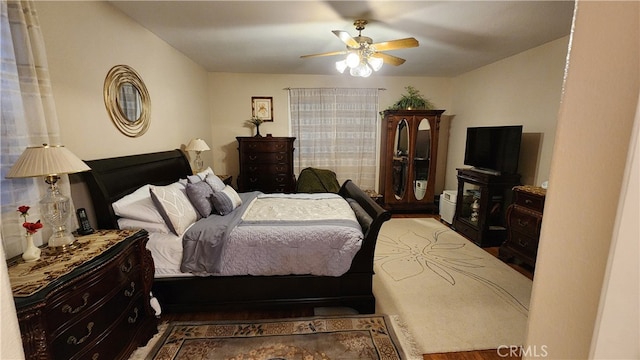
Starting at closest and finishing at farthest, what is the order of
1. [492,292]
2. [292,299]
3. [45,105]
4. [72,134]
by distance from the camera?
[45,105], [72,134], [292,299], [492,292]

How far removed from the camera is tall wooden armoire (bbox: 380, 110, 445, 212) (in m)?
4.46

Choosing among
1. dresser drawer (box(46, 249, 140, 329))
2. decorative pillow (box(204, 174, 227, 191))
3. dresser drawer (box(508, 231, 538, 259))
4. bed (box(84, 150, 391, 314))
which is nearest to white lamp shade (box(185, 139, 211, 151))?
decorative pillow (box(204, 174, 227, 191))

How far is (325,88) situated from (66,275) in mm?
4279

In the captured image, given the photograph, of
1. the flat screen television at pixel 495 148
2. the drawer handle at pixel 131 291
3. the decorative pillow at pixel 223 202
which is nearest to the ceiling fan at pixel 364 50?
the decorative pillow at pixel 223 202

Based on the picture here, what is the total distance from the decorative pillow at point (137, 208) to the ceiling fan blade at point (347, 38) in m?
2.01

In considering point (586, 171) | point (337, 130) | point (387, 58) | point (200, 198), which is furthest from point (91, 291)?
point (337, 130)

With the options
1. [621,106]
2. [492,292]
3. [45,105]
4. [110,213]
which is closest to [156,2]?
[45,105]

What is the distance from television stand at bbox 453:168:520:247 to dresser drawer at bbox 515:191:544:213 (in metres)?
0.45

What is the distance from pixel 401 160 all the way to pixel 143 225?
390 centimetres

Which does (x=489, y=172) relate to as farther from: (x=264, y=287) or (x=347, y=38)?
(x=264, y=287)

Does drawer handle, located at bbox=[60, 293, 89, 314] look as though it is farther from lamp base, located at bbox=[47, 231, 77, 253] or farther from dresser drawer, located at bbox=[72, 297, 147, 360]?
lamp base, located at bbox=[47, 231, 77, 253]

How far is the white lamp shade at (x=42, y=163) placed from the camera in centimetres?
128

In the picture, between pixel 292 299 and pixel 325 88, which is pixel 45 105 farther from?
pixel 325 88

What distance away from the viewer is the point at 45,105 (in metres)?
1.51
